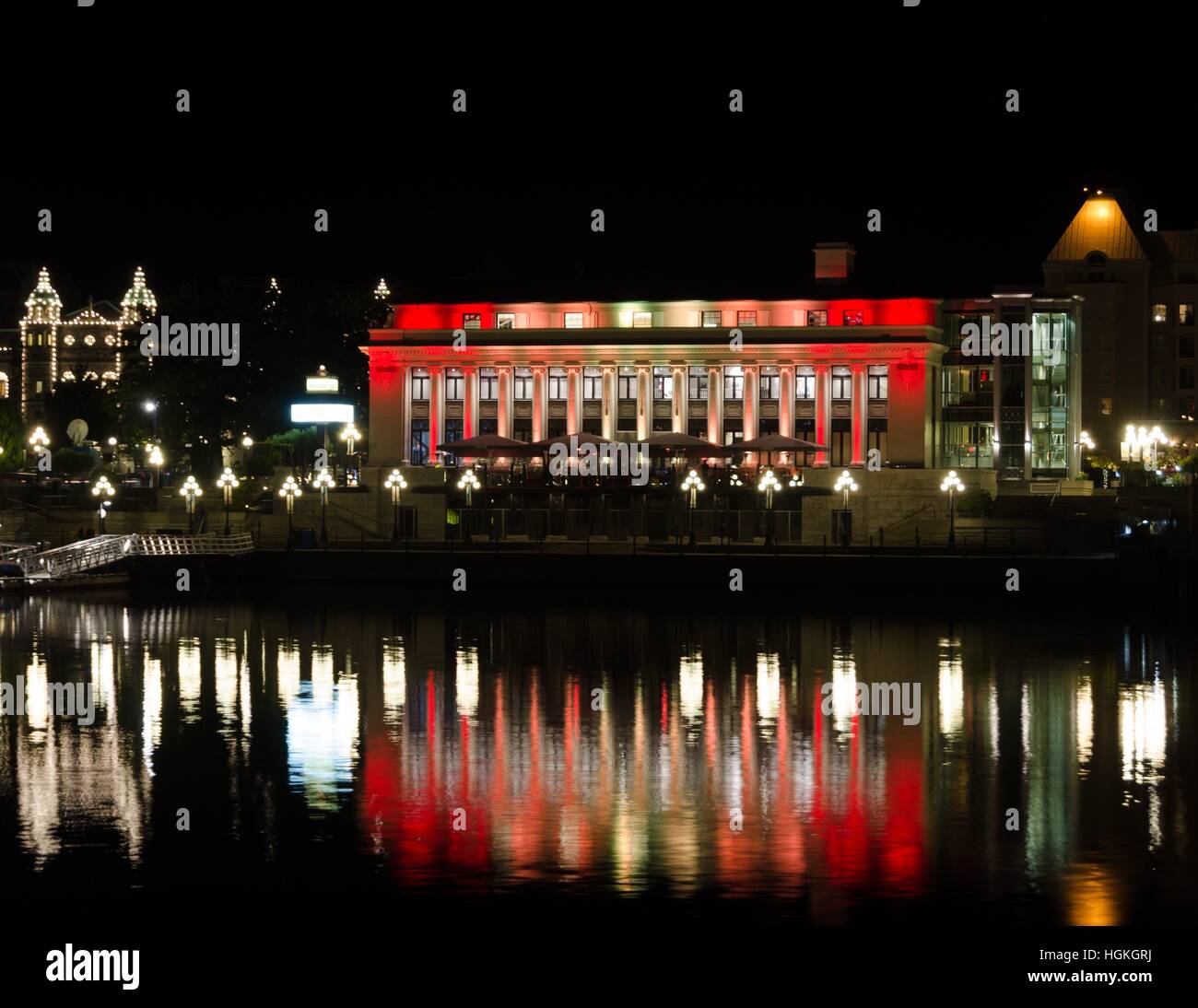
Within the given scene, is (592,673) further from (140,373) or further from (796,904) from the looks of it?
(140,373)

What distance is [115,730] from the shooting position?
45.2 m

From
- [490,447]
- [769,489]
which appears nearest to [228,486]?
[490,447]

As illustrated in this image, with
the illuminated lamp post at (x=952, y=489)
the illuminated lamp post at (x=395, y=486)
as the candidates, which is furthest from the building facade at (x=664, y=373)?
the illuminated lamp post at (x=395, y=486)

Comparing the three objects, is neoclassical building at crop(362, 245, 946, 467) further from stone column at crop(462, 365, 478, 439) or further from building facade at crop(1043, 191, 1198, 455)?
building facade at crop(1043, 191, 1198, 455)

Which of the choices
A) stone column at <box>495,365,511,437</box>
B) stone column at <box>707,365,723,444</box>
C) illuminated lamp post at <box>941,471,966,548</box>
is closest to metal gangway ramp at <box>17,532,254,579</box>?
illuminated lamp post at <box>941,471,966,548</box>

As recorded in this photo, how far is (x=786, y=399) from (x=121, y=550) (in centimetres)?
4447

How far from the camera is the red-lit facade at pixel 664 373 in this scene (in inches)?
4481

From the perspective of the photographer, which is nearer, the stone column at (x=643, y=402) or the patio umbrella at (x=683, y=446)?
the patio umbrella at (x=683, y=446)

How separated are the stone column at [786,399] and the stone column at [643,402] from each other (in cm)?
776

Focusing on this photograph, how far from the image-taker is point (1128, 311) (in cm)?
14775

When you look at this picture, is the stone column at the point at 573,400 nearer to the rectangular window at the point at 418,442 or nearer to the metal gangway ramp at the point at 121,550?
the rectangular window at the point at 418,442

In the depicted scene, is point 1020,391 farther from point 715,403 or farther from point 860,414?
point 715,403
